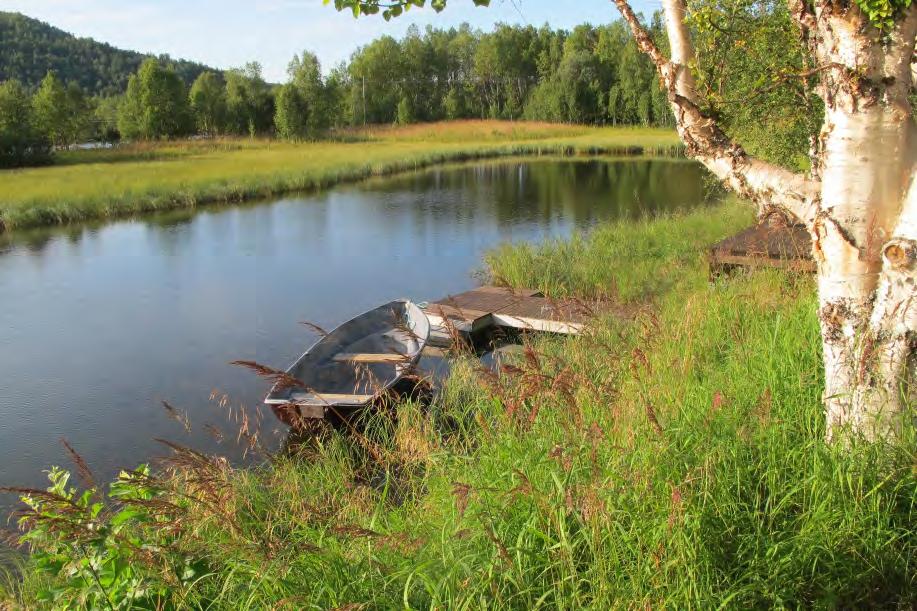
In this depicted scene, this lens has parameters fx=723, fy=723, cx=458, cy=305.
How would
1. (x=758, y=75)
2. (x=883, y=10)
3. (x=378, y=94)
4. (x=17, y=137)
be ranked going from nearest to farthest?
(x=883, y=10) < (x=758, y=75) < (x=17, y=137) < (x=378, y=94)

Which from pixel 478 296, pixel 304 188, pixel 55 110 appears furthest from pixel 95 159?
pixel 478 296

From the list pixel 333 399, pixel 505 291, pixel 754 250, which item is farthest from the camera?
pixel 505 291

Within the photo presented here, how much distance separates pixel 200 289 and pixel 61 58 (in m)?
125

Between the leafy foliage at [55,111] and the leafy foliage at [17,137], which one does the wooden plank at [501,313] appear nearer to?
the leafy foliage at [17,137]

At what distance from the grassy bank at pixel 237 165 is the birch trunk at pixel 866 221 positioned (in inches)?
864

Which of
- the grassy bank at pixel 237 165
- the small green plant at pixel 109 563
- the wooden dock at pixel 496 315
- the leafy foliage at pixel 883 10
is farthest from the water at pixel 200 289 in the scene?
the leafy foliage at pixel 883 10

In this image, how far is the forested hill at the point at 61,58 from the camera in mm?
106000

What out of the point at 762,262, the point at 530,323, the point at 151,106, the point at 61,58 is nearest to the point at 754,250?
the point at 762,262

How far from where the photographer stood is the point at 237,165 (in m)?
32.7

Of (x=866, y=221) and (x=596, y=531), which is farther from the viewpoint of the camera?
(x=866, y=221)

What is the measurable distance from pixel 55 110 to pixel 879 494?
4658 centimetres

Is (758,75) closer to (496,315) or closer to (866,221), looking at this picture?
(496,315)

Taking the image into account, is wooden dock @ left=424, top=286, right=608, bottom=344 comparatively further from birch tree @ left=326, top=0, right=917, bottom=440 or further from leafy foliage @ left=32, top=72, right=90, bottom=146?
leafy foliage @ left=32, top=72, right=90, bottom=146


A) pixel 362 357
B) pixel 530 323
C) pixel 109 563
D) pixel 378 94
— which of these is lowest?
pixel 530 323
